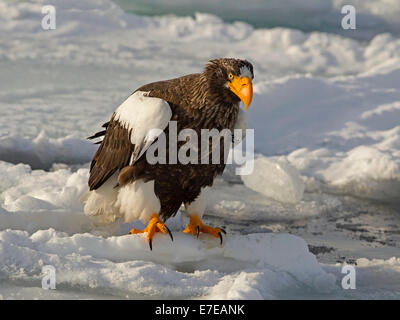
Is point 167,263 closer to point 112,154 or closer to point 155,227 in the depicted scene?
point 155,227

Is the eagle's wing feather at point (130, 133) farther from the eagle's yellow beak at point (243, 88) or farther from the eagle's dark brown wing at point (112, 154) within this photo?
the eagle's yellow beak at point (243, 88)

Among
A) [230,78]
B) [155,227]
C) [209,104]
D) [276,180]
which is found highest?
[276,180]

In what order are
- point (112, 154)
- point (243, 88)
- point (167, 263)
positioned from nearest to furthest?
1. point (243, 88)
2. point (167, 263)
3. point (112, 154)

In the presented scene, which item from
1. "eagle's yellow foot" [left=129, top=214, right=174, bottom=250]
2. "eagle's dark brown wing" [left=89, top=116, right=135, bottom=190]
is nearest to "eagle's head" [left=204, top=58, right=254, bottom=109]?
"eagle's dark brown wing" [left=89, top=116, right=135, bottom=190]

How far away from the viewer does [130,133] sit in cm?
406

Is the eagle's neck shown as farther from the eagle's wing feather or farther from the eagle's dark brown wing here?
the eagle's dark brown wing

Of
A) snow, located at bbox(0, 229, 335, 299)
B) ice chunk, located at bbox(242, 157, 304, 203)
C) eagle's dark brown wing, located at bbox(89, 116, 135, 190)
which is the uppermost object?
ice chunk, located at bbox(242, 157, 304, 203)

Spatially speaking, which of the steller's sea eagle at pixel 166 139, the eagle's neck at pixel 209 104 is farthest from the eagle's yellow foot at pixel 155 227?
the eagle's neck at pixel 209 104

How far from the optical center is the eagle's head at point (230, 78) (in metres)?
3.71

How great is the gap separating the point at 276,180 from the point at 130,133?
317 cm

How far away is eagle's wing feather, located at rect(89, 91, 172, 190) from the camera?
12.6 feet

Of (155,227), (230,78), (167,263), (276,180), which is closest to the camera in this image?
(230,78)

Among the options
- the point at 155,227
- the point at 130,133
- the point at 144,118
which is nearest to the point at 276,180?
the point at 155,227
